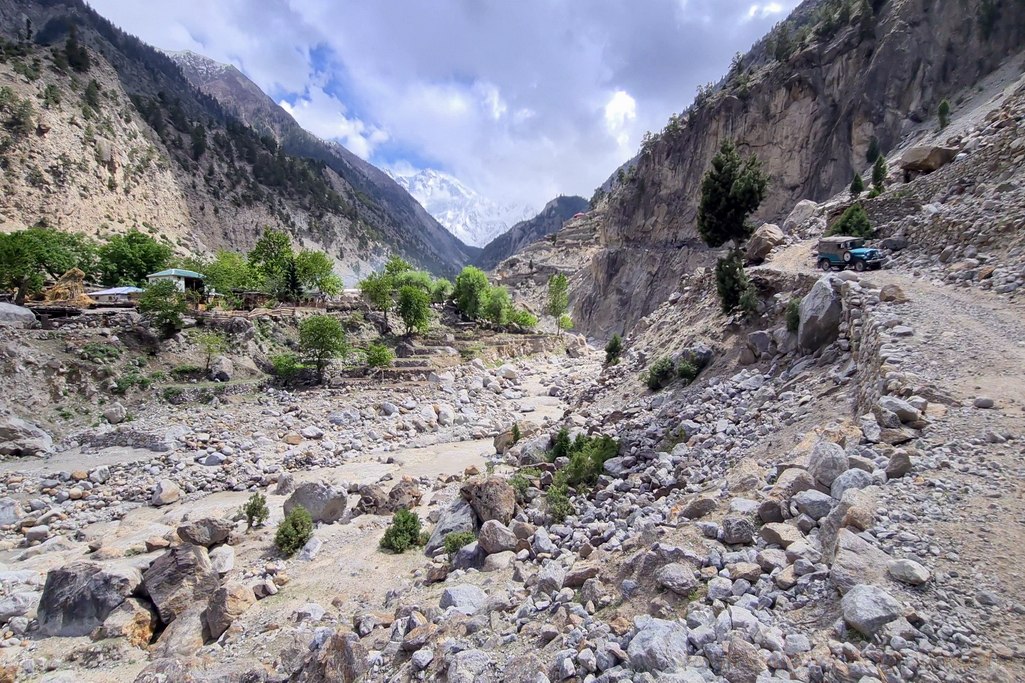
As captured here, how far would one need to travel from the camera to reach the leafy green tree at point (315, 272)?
1748 inches

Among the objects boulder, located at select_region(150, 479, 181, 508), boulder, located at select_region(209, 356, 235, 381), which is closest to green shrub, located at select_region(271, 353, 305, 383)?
boulder, located at select_region(209, 356, 235, 381)

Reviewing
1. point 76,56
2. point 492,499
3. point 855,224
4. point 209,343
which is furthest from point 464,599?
point 76,56

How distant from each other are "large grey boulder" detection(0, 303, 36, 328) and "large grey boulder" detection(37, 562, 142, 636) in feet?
73.0

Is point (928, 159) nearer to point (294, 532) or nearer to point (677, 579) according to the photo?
point (677, 579)

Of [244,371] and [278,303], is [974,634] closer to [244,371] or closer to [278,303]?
[244,371]

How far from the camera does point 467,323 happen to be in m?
53.1

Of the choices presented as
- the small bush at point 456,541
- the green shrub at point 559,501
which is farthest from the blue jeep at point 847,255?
the small bush at point 456,541

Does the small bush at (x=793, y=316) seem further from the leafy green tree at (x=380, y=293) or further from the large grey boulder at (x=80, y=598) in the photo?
the leafy green tree at (x=380, y=293)

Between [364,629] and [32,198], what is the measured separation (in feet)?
251

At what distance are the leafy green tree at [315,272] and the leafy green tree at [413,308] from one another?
10561 mm

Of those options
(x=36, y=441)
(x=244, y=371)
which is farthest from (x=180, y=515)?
(x=244, y=371)

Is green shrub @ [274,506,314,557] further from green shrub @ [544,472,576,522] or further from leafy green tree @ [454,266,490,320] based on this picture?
leafy green tree @ [454,266,490,320]

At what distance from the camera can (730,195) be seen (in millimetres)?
19953

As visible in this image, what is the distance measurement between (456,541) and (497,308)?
4343 centimetres
